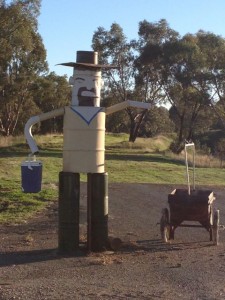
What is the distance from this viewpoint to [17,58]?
42.4 metres

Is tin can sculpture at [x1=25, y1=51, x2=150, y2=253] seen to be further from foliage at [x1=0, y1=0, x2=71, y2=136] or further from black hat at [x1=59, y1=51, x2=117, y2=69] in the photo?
foliage at [x1=0, y1=0, x2=71, y2=136]

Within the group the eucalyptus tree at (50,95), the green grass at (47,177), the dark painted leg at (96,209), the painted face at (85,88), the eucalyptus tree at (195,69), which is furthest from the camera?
the eucalyptus tree at (50,95)

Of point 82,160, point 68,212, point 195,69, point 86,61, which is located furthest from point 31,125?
point 195,69

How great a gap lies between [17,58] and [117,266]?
119 ft

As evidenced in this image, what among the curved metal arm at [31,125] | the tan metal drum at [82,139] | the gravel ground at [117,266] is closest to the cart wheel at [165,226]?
the gravel ground at [117,266]

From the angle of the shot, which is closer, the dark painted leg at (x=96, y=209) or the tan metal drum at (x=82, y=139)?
the tan metal drum at (x=82, y=139)

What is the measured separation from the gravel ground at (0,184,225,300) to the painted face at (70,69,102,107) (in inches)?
83.4

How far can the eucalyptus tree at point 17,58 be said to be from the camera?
38812 mm

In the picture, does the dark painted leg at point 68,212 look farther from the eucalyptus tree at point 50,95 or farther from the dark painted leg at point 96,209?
the eucalyptus tree at point 50,95

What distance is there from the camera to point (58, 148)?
125 ft

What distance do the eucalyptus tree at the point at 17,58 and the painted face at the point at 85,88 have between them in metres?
31.0

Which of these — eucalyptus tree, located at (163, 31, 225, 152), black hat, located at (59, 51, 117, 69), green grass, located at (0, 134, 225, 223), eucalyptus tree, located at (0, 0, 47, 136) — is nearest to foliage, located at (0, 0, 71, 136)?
eucalyptus tree, located at (0, 0, 47, 136)

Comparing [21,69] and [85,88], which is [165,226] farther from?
[21,69]

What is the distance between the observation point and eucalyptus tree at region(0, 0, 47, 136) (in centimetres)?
3881
